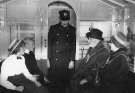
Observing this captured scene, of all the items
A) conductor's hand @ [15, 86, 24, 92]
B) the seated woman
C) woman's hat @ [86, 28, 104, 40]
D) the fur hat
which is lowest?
conductor's hand @ [15, 86, 24, 92]

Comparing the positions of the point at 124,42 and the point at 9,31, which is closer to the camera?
the point at 9,31

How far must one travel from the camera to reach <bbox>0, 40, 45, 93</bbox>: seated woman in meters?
1.64

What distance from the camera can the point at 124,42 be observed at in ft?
5.80

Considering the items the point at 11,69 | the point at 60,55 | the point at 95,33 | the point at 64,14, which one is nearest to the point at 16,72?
the point at 11,69

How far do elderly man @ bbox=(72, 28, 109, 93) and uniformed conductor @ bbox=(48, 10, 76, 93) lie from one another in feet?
0.30

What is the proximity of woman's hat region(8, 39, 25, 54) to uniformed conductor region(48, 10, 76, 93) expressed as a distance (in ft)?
0.81

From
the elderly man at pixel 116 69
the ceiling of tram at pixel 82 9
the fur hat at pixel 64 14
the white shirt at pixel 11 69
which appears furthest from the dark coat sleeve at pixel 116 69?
the white shirt at pixel 11 69

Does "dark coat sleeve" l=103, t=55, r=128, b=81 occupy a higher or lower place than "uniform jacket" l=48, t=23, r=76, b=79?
lower

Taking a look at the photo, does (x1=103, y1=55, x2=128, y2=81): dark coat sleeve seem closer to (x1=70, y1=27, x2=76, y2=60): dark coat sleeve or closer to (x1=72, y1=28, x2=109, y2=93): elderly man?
(x1=72, y1=28, x2=109, y2=93): elderly man

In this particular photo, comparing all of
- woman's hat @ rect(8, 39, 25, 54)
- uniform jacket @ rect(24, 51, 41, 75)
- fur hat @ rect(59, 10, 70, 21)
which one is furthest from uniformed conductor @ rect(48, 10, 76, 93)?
woman's hat @ rect(8, 39, 25, 54)

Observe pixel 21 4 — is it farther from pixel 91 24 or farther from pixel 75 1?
pixel 91 24

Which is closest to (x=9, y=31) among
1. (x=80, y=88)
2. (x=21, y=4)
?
(x=21, y=4)

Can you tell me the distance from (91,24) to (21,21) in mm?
605

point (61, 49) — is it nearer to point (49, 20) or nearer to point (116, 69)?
point (49, 20)
